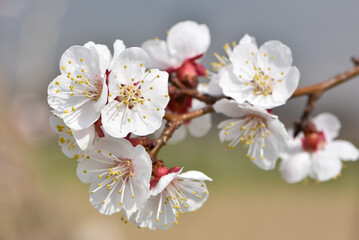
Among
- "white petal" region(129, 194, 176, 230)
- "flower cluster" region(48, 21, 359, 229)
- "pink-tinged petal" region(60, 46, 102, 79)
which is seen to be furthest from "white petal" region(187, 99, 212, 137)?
"pink-tinged petal" region(60, 46, 102, 79)

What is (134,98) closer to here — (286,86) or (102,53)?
(102,53)

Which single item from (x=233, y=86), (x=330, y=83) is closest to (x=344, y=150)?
(x=330, y=83)

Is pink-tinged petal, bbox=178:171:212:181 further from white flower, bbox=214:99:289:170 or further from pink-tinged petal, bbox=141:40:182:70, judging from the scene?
pink-tinged petal, bbox=141:40:182:70

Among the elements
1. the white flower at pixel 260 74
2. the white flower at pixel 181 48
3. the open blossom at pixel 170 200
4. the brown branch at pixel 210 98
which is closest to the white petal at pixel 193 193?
the open blossom at pixel 170 200

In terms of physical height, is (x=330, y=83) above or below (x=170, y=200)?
above

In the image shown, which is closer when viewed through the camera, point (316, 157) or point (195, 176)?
point (195, 176)

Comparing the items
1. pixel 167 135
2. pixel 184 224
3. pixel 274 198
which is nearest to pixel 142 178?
pixel 167 135
